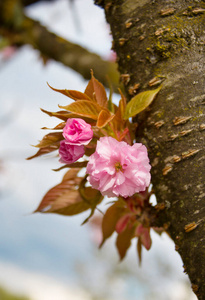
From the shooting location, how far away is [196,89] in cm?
68

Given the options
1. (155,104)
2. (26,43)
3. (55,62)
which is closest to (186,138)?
(155,104)

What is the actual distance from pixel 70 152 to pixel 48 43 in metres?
1.71

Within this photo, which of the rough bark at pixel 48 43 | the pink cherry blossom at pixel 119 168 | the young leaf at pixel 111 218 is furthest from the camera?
the rough bark at pixel 48 43

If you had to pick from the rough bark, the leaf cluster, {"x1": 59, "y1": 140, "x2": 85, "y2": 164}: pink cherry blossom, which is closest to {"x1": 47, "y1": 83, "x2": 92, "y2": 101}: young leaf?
the leaf cluster

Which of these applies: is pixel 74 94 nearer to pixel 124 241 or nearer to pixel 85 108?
pixel 85 108

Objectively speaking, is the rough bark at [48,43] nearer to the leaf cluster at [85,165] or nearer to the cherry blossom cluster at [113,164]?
the leaf cluster at [85,165]

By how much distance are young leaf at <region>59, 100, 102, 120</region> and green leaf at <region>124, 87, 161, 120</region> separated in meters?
0.07

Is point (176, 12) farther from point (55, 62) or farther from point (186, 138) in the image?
point (55, 62)

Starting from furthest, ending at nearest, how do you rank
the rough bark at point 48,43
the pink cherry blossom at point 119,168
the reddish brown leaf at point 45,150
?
the rough bark at point 48,43, the reddish brown leaf at point 45,150, the pink cherry blossom at point 119,168

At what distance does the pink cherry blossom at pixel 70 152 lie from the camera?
655 millimetres

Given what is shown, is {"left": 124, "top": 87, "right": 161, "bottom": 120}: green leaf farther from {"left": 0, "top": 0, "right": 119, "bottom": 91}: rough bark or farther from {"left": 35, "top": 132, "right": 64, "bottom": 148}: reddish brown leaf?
{"left": 0, "top": 0, "right": 119, "bottom": 91}: rough bark

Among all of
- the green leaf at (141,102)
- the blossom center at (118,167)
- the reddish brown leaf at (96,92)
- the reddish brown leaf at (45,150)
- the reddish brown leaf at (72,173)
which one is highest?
the reddish brown leaf at (96,92)

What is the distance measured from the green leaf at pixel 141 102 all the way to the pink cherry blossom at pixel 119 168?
95 millimetres

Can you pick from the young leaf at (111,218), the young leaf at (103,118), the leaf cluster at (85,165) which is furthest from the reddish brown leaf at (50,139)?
the young leaf at (111,218)
